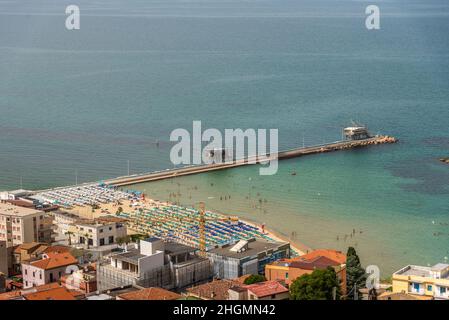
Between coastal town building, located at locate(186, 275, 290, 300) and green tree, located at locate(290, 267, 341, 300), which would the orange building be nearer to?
coastal town building, located at locate(186, 275, 290, 300)

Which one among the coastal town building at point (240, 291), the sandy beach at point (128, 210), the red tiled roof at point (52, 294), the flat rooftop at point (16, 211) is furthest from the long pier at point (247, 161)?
the red tiled roof at point (52, 294)

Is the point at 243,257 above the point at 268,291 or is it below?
below

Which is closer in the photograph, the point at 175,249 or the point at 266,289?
the point at 266,289

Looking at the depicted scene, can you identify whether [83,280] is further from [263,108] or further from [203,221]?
[263,108]

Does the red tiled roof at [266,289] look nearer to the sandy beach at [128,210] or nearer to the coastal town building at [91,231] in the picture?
the coastal town building at [91,231]

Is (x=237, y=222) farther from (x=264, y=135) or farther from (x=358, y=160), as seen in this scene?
(x=264, y=135)

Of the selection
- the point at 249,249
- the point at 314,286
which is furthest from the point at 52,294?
the point at 249,249
